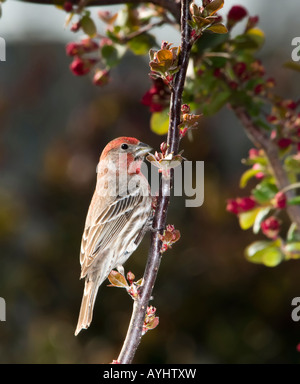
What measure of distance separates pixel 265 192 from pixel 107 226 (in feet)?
2.71

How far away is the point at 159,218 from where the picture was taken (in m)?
1.79

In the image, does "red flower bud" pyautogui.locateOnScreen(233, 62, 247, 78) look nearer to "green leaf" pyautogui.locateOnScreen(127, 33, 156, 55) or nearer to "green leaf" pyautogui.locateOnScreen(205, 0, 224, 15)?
"green leaf" pyautogui.locateOnScreen(127, 33, 156, 55)

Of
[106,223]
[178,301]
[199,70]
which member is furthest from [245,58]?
[178,301]

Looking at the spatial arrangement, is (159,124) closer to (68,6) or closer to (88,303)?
(68,6)

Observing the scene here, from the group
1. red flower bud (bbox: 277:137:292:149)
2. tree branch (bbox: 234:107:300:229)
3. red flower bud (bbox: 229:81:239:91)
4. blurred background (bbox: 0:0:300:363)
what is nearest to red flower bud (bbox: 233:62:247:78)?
red flower bud (bbox: 229:81:239:91)

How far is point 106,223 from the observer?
2.71 meters

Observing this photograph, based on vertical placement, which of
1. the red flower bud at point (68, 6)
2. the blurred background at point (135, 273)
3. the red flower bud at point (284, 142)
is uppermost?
the red flower bud at point (68, 6)

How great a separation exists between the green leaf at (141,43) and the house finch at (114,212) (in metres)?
0.61

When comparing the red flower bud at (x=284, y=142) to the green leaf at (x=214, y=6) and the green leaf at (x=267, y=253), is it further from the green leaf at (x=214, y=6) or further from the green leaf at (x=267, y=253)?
the green leaf at (x=214, y=6)

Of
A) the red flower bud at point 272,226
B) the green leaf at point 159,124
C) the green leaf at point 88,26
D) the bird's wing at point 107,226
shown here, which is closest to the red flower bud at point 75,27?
the green leaf at point 88,26

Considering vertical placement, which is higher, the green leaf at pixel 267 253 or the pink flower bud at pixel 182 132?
the pink flower bud at pixel 182 132

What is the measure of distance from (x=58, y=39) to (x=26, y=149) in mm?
2133

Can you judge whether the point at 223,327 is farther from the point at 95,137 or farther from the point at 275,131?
the point at 275,131

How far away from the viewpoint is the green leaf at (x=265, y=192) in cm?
284
